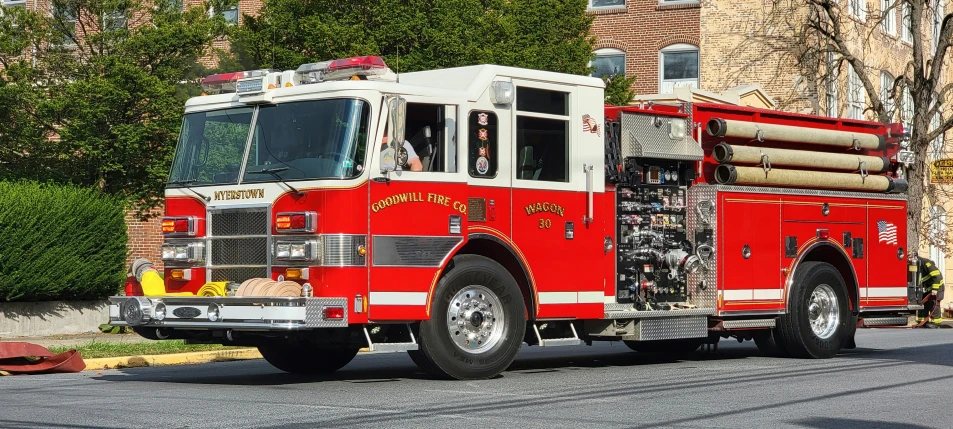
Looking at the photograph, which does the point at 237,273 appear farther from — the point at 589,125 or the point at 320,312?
the point at 589,125

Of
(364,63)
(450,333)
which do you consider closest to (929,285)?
(450,333)

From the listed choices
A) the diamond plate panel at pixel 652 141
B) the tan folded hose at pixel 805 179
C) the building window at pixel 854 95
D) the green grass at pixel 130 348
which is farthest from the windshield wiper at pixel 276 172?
the building window at pixel 854 95

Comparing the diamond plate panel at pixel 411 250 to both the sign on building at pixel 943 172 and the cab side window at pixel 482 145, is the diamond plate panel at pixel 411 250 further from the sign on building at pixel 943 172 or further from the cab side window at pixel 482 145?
the sign on building at pixel 943 172

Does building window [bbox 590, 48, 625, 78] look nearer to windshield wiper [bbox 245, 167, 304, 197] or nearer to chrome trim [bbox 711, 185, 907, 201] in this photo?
chrome trim [bbox 711, 185, 907, 201]

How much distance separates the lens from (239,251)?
38.5 ft

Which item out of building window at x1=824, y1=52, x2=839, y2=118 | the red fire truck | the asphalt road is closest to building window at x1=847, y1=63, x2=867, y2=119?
building window at x1=824, y1=52, x2=839, y2=118

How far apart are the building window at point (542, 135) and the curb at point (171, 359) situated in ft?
10.5

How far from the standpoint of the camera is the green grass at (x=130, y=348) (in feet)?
51.5

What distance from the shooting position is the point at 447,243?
11.8 meters

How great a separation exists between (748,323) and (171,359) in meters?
6.67

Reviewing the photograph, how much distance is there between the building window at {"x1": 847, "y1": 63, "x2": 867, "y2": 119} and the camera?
33.8 meters

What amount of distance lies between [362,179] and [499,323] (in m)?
1.98

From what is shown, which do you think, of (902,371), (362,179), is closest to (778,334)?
(902,371)

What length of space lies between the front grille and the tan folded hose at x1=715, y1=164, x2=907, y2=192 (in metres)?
5.43
